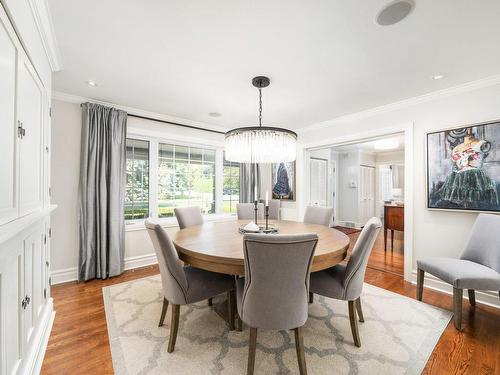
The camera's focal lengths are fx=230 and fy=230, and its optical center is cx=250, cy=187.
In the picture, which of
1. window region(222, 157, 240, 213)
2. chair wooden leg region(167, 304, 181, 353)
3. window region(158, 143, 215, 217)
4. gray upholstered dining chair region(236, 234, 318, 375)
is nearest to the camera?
gray upholstered dining chair region(236, 234, 318, 375)

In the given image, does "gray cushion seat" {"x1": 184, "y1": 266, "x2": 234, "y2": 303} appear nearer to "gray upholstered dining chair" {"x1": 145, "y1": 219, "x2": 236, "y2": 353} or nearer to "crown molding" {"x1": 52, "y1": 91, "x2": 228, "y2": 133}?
"gray upholstered dining chair" {"x1": 145, "y1": 219, "x2": 236, "y2": 353}

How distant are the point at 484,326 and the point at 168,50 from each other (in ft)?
11.8

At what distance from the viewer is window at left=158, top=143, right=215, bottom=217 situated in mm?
3791

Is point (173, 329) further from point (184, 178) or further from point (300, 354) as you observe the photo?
point (184, 178)

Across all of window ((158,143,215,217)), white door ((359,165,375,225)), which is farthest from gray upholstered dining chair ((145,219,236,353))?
white door ((359,165,375,225))

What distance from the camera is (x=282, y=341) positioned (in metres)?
1.79

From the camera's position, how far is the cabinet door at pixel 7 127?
3.56 ft

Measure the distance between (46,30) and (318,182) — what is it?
4671 mm

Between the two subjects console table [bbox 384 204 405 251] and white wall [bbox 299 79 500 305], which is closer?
white wall [bbox 299 79 500 305]

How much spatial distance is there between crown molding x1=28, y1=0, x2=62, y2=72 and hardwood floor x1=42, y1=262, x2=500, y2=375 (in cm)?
228

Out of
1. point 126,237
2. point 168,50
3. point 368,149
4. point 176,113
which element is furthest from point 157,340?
point 368,149

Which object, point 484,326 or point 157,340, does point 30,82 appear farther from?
point 484,326

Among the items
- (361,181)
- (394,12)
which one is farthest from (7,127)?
(361,181)

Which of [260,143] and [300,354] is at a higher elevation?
[260,143]
